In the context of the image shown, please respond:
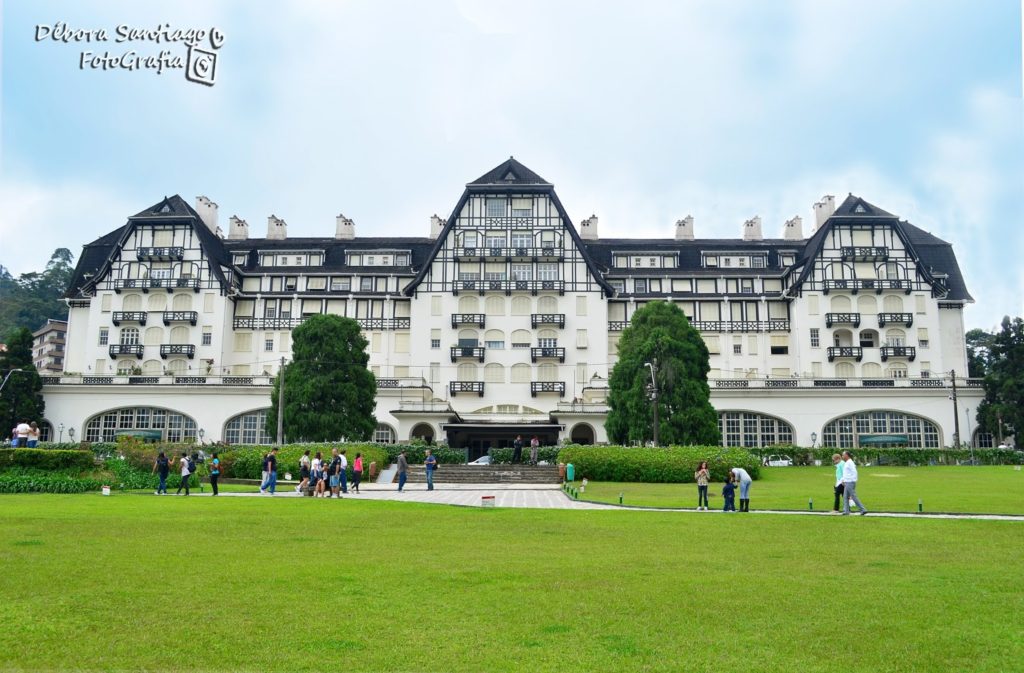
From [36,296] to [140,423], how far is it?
7655 centimetres

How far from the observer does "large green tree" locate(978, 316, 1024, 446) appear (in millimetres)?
57688

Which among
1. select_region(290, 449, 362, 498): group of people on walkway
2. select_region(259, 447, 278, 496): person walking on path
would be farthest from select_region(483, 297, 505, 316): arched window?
select_region(259, 447, 278, 496): person walking on path

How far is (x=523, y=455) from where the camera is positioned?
52.8 metres

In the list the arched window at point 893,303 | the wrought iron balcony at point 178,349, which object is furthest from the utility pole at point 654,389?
the wrought iron balcony at point 178,349

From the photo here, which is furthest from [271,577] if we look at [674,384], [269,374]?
[269,374]

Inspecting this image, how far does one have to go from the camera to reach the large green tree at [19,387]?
60.1 metres

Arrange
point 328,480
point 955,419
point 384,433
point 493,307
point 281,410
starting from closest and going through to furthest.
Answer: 1. point 328,480
2. point 281,410
3. point 955,419
4. point 384,433
5. point 493,307

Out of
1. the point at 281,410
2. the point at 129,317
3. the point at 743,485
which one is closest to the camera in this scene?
the point at 743,485

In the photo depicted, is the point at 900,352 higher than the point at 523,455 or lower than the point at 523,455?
higher

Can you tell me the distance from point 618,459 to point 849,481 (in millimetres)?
20188

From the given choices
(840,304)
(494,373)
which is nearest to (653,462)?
(494,373)

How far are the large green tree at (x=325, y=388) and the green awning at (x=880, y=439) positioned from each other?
1440 inches

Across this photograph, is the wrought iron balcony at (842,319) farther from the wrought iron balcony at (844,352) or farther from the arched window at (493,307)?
the arched window at (493,307)

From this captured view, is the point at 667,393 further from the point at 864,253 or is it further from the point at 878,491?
the point at 864,253
